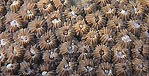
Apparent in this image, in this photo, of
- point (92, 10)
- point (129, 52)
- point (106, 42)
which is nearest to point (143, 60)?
point (129, 52)

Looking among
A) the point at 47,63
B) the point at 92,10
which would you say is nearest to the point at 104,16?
the point at 92,10

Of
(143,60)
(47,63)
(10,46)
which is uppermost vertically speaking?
(10,46)

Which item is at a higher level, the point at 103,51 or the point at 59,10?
the point at 59,10

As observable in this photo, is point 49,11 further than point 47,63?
Yes

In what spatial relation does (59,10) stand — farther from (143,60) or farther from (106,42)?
(143,60)

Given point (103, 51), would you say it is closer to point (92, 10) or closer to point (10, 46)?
point (92, 10)

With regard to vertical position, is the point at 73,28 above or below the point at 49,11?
below
